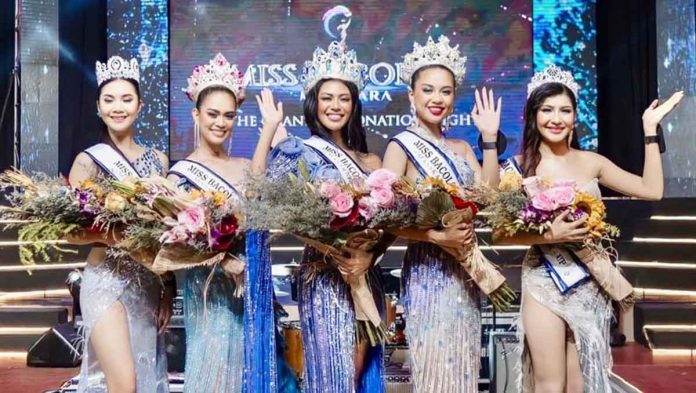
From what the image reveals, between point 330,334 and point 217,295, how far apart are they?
0.47m

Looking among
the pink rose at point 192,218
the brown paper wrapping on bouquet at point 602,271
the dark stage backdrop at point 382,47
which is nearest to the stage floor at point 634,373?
the brown paper wrapping on bouquet at point 602,271

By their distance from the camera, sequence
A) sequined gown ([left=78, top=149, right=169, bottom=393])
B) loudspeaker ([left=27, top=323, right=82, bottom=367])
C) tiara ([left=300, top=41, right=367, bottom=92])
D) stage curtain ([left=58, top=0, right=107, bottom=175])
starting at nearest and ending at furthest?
1. sequined gown ([left=78, top=149, right=169, bottom=393])
2. tiara ([left=300, top=41, right=367, bottom=92])
3. loudspeaker ([left=27, top=323, right=82, bottom=367])
4. stage curtain ([left=58, top=0, right=107, bottom=175])

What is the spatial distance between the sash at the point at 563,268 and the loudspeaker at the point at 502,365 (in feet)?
4.19

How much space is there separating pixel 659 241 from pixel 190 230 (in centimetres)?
510

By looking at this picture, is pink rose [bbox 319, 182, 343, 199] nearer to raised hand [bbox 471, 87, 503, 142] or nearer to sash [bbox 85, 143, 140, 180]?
raised hand [bbox 471, 87, 503, 142]

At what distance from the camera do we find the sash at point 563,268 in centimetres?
344

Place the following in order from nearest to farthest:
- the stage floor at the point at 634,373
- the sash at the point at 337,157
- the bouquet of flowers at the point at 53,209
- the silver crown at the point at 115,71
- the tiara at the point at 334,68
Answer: the bouquet of flowers at the point at 53,209, the sash at the point at 337,157, the tiara at the point at 334,68, the silver crown at the point at 115,71, the stage floor at the point at 634,373

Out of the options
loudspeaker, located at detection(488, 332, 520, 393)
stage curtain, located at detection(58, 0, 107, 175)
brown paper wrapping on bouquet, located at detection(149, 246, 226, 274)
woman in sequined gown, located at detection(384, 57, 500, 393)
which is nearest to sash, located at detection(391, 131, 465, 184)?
woman in sequined gown, located at detection(384, 57, 500, 393)

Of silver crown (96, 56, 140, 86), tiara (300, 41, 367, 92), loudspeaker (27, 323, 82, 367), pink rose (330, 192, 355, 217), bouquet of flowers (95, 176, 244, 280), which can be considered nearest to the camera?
pink rose (330, 192, 355, 217)

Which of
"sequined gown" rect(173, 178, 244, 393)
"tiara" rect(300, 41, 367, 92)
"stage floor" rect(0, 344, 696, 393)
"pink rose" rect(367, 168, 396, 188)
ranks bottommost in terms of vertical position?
"stage floor" rect(0, 344, 696, 393)

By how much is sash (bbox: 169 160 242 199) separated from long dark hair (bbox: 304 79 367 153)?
416mm

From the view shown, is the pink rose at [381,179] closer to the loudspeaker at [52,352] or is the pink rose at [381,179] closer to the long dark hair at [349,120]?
the long dark hair at [349,120]

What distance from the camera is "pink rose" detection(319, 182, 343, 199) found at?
3160 mm

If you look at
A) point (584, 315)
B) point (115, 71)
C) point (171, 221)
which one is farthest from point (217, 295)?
point (584, 315)
